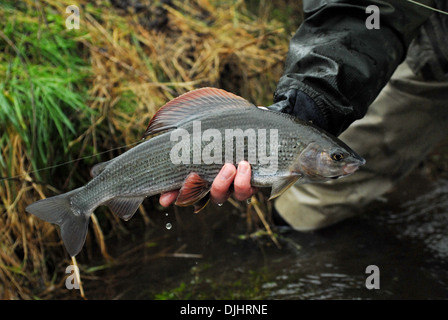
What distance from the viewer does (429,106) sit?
3326mm

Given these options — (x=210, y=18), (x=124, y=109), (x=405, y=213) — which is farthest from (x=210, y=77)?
(x=405, y=213)

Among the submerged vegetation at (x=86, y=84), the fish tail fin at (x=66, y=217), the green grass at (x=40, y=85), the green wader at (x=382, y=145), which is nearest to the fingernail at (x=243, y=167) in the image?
the fish tail fin at (x=66, y=217)

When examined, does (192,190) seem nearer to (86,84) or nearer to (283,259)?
(283,259)

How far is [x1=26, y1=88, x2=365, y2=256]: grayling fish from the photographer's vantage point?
5.97 feet

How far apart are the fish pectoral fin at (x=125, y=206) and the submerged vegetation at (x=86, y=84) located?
38 cm

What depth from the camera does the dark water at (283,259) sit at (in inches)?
118

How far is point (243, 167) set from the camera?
1.82 m

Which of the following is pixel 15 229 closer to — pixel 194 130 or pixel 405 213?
pixel 194 130

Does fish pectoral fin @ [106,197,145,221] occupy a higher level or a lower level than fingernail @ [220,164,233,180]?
lower

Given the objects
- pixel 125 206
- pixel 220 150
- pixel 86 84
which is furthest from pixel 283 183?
pixel 86 84

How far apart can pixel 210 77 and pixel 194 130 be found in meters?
2.19

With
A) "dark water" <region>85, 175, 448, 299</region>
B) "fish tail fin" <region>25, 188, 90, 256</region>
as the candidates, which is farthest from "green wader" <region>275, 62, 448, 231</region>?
"fish tail fin" <region>25, 188, 90, 256</region>

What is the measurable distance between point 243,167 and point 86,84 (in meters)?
2.20

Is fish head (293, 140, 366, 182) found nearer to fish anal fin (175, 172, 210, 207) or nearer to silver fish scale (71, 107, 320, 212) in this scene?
silver fish scale (71, 107, 320, 212)
